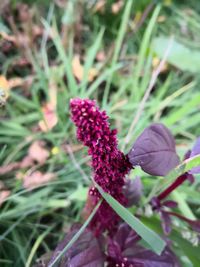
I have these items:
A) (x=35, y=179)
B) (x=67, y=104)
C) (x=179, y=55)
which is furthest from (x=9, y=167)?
(x=179, y=55)

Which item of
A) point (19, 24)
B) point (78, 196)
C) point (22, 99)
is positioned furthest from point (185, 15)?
point (78, 196)

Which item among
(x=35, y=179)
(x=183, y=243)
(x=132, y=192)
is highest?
(x=35, y=179)

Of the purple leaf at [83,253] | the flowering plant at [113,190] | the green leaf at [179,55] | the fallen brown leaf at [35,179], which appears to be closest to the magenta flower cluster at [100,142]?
the flowering plant at [113,190]

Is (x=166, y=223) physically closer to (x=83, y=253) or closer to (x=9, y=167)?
(x=83, y=253)

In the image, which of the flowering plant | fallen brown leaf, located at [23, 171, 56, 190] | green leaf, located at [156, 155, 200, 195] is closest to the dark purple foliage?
the flowering plant

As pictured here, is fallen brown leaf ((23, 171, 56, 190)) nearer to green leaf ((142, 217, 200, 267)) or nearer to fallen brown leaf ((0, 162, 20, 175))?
fallen brown leaf ((0, 162, 20, 175))

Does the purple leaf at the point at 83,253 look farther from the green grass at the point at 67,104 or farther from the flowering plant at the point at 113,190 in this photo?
the green grass at the point at 67,104

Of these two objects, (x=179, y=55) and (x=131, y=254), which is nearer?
(x=131, y=254)
